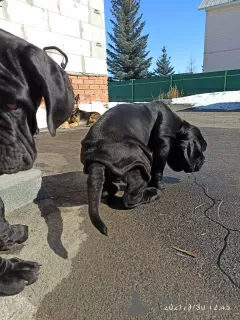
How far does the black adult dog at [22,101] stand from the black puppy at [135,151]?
25.2 inches

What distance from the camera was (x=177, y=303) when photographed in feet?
4.98

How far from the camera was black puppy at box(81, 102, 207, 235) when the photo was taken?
239cm

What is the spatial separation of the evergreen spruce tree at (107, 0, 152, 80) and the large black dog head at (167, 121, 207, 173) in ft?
116

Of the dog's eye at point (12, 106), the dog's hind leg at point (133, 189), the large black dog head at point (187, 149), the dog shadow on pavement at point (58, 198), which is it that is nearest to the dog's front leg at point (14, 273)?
the dog shadow on pavement at point (58, 198)

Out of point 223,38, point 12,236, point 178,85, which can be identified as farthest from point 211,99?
point 12,236

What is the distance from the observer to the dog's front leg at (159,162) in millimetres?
2912

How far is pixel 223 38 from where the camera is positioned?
27.7 meters

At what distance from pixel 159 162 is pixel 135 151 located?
0.50 m

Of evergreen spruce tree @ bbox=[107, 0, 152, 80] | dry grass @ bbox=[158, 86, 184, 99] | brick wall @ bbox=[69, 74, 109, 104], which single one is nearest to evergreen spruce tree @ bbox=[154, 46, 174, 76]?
evergreen spruce tree @ bbox=[107, 0, 152, 80]

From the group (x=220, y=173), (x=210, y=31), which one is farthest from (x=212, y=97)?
(x=220, y=173)

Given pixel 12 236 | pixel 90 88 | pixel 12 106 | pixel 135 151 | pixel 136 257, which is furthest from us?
pixel 90 88

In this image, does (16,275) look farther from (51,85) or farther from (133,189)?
(133,189)

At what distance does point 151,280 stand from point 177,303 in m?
0.22

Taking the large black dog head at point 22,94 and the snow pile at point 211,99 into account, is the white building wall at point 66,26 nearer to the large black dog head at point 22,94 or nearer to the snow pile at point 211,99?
the large black dog head at point 22,94
